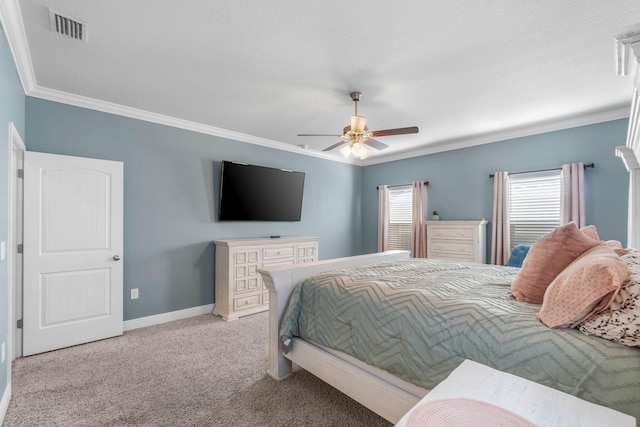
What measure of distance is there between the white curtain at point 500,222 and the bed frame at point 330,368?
2.73 meters

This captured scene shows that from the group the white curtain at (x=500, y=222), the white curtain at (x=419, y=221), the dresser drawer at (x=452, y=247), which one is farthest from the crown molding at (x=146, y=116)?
the white curtain at (x=500, y=222)

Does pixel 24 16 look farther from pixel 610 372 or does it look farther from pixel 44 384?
pixel 610 372

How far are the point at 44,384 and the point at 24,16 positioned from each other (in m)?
2.61

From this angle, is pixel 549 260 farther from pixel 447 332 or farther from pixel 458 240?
pixel 458 240

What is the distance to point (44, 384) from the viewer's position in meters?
2.31

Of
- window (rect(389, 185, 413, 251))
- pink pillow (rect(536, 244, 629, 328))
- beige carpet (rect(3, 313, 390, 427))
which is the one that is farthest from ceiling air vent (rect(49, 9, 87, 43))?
window (rect(389, 185, 413, 251))

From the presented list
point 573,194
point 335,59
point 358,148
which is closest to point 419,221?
point 573,194

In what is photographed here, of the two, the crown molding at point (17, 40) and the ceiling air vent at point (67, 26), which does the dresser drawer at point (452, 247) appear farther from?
the crown molding at point (17, 40)

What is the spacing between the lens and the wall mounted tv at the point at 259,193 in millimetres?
4262

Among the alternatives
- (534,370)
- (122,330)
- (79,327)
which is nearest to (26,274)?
(79,327)

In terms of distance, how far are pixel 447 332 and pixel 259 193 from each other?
359 centimetres

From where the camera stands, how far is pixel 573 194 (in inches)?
147

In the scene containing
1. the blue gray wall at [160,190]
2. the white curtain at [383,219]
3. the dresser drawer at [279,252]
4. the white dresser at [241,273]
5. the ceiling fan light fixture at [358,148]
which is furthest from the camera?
the white curtain at [383,219]

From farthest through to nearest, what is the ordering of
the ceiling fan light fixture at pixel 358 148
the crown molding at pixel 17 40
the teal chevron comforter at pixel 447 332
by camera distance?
the ceiling fan light fixture at pixel 358 148 → the crown molding at pixel 17 40 → the teal chevron comforter at pixel 447 332
